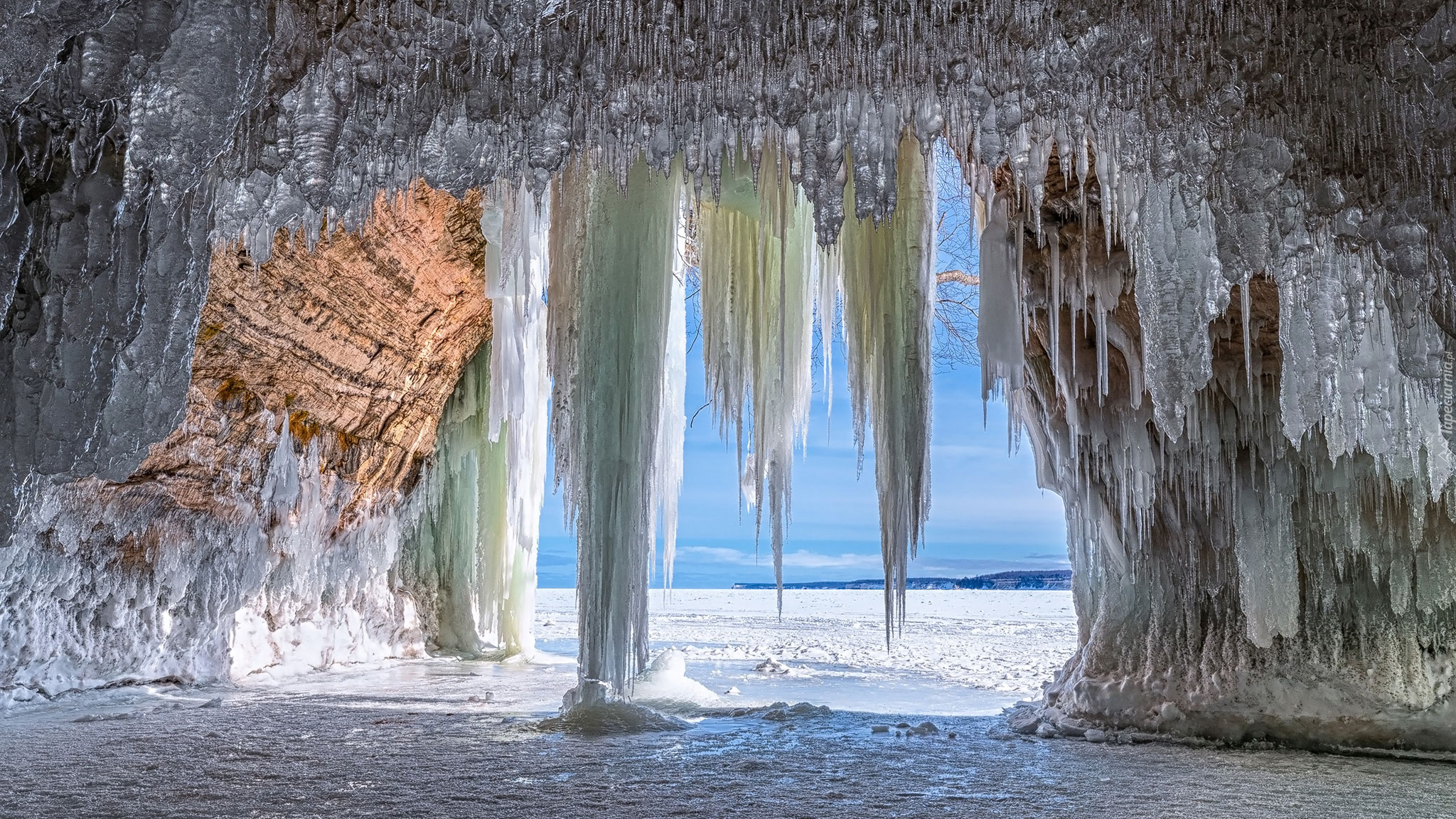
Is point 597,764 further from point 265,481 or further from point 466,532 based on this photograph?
point 466,532

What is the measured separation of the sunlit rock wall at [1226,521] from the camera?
468 centimetres

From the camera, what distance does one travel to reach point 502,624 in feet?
33.9

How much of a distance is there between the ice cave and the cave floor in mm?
532

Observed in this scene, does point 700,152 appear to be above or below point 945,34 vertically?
below

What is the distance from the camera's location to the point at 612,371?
4980mm

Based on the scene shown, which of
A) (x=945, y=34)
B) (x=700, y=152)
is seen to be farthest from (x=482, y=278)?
(x=945, y=34)

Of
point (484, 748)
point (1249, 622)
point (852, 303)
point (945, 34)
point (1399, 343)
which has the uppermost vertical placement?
point (945, 34)

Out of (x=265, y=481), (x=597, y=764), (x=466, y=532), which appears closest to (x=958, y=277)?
(x=466, y=532)

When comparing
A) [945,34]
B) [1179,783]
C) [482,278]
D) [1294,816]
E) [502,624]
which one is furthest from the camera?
[502,624]

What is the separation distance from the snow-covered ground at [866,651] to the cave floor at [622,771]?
0.95 m

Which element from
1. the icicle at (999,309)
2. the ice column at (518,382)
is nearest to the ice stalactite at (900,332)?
the icicle at (999,309)

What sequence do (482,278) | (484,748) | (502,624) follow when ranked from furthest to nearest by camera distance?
(502,624) → (482,278) → (484,748)

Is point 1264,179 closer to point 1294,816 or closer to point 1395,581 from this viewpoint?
point 1294,816

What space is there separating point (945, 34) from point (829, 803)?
8.73 ft
